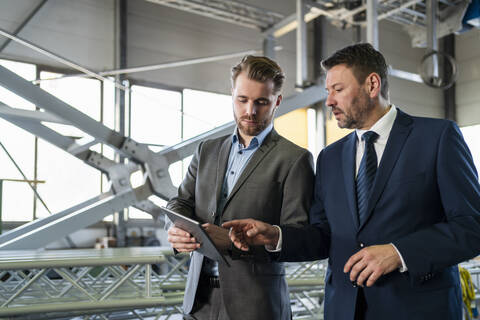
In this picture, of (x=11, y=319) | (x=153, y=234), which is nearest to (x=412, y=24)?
(x=11, y=319)

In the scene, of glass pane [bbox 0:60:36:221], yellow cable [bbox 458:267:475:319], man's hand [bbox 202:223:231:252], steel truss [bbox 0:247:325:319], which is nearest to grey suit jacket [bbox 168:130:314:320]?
man's hand [bbox 202:223:231:252]

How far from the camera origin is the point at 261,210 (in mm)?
1859

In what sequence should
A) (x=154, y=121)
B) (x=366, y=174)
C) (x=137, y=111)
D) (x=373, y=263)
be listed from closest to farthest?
(x=373, y=263)
(x=366, y=174)
(x=137, y=111)
(x=154, y=121)

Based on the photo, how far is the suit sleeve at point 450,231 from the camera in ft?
4.70

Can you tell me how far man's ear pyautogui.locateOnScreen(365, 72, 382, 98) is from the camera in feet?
5.73

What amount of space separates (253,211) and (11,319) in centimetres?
267

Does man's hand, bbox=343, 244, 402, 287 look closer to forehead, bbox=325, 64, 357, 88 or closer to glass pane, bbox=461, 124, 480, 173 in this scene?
forehead, bbox=325, 64, 357, 88

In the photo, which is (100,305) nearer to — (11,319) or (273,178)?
(11,319)

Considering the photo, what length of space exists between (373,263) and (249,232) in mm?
406

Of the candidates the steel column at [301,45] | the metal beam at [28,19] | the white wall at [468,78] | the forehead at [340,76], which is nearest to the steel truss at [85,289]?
the forehead at [340,76]

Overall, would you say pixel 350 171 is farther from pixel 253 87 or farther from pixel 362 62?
pixel 253 87

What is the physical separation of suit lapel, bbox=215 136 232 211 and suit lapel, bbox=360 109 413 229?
0.60 m

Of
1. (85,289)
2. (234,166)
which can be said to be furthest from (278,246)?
(85,289)

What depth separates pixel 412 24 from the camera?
697 centimetres
